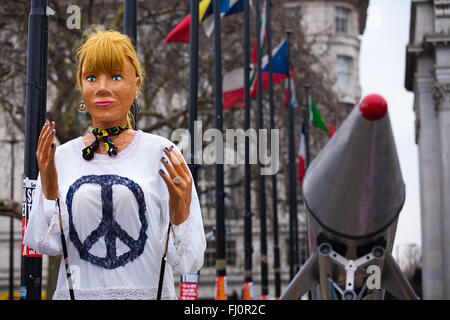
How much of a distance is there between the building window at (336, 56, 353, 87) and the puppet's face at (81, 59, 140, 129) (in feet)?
187

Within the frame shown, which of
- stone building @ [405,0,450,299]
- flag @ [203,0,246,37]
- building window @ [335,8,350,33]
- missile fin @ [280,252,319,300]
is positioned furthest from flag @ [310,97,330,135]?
building window @ [335,8,350,33]

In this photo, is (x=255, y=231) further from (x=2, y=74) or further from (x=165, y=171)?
(x=165, y=171)

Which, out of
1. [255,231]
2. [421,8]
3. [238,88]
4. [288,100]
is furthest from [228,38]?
[255,231]

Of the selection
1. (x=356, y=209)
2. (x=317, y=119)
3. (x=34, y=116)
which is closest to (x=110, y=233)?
(x=34, y=116)

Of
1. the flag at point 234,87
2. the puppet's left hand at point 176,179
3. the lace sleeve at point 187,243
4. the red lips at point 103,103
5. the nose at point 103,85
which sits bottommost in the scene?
the lace sleeve at point 187,243

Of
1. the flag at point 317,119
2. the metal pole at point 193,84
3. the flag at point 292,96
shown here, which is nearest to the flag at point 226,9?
the metal pole at point 193,84

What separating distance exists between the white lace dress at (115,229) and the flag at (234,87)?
19.6 metres

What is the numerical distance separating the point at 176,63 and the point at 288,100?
371 cm

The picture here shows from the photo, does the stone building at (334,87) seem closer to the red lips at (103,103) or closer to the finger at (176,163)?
the red lips at (103,103)

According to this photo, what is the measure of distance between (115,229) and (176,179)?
0.34 metres

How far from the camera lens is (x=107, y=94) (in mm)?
4129

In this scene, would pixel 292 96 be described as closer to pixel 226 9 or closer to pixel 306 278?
pixel 226 9

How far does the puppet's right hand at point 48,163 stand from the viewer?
396 centimetres
